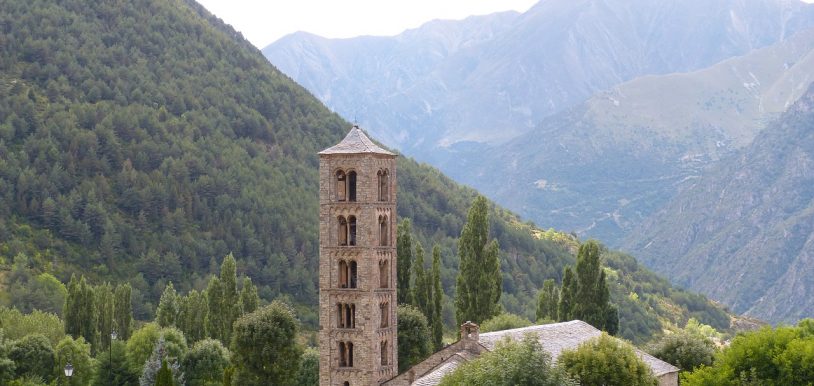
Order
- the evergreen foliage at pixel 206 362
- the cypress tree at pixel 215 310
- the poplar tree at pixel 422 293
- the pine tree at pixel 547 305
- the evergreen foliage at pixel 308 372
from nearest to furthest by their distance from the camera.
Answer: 1. the evergreen foliage at pixel 308 372
2. the evergreen foliage at pixel 206 362
3. the poplar tree at pixel 422 293
4. the cypress tree at pixel 215 310
5. the pine tree at pixel 547 305

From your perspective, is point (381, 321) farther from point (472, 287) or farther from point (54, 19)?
point (54, 19)

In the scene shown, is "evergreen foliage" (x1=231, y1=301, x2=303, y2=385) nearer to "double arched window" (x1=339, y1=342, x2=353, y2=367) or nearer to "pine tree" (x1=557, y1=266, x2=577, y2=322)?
"double arched window" (x1=339, y1=342, x2=353, y2=367)

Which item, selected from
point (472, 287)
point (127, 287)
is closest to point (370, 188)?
point (472, 287)

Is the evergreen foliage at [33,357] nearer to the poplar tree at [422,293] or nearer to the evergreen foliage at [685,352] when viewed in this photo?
the poplar tree at [422,293]

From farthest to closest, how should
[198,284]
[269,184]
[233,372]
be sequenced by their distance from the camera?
1. [269,184]
2. [198,284]
3. [233,372]

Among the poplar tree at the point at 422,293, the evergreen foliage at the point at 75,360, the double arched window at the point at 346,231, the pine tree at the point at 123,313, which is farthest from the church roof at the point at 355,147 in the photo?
the pine tree at the point at 123,313

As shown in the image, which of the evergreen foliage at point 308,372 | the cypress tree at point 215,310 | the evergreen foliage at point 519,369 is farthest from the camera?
the cypress tree at point 215,310

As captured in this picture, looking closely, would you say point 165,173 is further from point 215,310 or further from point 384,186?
point 384,186

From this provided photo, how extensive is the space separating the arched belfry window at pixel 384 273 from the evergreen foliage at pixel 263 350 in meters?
13.6

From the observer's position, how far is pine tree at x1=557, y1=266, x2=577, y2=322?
98375 millimetres

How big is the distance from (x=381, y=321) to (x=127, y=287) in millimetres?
40518

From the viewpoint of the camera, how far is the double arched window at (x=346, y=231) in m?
71.2

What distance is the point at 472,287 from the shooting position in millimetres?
96000

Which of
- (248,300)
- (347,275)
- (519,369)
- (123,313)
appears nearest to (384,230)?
(347,275)
